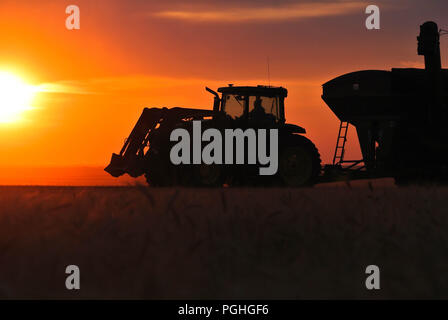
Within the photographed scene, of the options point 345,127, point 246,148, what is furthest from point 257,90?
point 345,127

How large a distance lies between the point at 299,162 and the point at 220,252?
11.9 m

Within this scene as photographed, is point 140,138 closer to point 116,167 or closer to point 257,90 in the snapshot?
point 116,167

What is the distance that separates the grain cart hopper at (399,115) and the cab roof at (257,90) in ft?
6.85

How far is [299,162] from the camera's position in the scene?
53.2ft

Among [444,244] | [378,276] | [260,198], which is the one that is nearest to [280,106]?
[260,198]

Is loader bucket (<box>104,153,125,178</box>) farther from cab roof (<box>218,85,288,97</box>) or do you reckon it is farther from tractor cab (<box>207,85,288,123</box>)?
cab roof (<box>218,85,288,97</box>)

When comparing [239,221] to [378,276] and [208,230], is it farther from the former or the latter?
[378,276]

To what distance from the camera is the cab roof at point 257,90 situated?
16.0m

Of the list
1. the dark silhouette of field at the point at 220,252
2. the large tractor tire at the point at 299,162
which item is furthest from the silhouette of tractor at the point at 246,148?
the dark silhouette of field at the point at 220,252

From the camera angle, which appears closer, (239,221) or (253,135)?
(239,221)

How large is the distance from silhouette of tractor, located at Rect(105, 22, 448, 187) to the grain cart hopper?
27mm

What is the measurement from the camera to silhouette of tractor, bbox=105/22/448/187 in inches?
634
